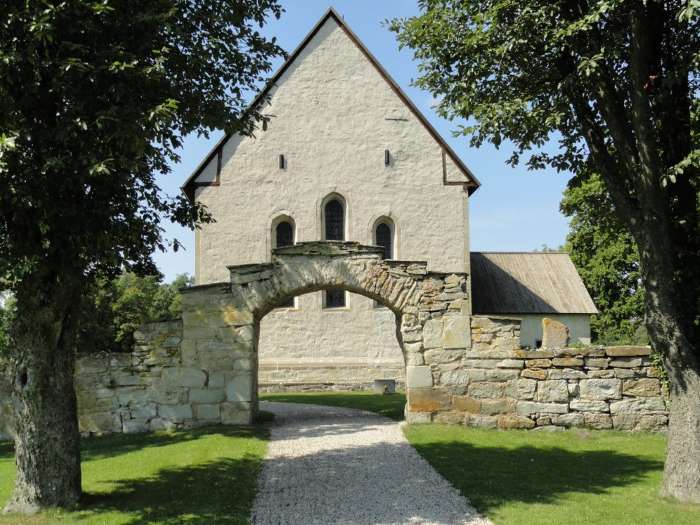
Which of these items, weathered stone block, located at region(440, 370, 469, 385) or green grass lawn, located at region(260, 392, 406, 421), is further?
green grass lawn, located at region(260, 392, 406, 421)

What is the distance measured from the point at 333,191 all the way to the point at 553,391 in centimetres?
1412

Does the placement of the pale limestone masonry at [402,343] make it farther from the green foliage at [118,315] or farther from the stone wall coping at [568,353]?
the green foliage at [118,315]

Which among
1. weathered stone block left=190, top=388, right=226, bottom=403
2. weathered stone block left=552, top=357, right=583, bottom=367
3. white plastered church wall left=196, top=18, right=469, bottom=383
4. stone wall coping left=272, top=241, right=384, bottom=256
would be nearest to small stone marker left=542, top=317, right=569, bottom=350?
weathered stone block left=552, top=357, right=583, bottom=367

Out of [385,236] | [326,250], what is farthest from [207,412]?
[385,236]

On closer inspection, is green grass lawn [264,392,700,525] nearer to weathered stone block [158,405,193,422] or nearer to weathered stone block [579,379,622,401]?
weathered stone block [579,379,622,401]

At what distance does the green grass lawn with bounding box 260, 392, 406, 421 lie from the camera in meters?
16.7

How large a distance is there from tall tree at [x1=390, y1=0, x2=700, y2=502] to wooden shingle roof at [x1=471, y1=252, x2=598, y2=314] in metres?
17.5

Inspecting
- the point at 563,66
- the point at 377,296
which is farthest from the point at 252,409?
the point at 563,66

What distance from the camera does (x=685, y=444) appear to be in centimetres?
794

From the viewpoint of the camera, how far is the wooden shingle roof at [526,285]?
26.6m

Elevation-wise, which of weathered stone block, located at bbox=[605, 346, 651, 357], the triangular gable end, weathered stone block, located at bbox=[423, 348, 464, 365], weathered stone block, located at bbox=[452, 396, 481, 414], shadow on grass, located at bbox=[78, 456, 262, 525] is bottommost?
shadow on grass, located at bbox=[78, 456, 262, 525]

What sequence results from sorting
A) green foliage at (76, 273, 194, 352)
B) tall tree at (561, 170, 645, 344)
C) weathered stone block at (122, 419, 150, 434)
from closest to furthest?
weathered stone block at (122, 419, 150, 434)
green foliage at (76, 273, 194, 352)
tall tree at (561, 170, 645, 344)

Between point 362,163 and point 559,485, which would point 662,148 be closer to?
point 559,485

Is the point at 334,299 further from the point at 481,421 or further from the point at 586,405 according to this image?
the point at 586,405
